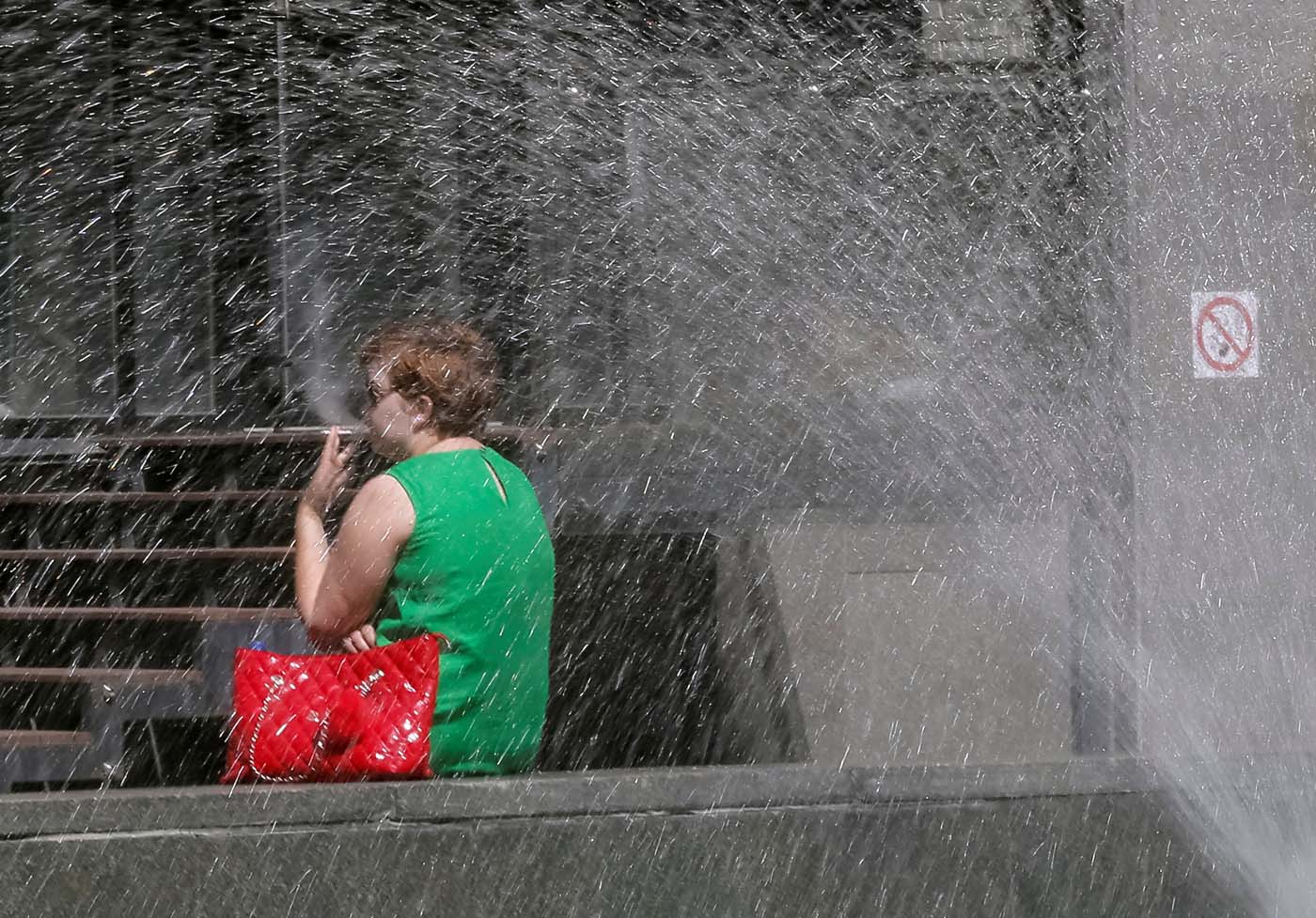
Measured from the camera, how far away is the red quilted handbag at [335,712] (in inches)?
142

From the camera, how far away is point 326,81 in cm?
769

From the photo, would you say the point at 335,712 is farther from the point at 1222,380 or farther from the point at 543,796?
the point at 1222,380

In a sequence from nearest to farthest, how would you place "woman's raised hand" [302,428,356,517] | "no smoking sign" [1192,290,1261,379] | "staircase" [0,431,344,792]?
"woman's raised hand" [302,428,356,517]
"no smoking sign" [1192,290,1261,379]
"staircase" [0,431,344,792]

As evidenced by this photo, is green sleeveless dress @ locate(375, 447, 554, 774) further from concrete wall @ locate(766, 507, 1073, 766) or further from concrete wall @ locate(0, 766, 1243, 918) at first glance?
concrete wall @ locate(766, 507, 1073, 766)

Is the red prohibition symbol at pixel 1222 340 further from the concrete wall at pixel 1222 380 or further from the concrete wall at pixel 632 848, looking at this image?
the concrete wall at pixel 632 848

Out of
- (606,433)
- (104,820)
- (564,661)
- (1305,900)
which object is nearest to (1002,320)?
(606,433)

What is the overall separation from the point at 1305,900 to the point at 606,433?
3478 millimetres

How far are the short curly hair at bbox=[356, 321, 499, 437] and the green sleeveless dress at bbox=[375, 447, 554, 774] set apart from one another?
12 centimetres

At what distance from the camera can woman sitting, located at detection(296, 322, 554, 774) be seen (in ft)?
12.4

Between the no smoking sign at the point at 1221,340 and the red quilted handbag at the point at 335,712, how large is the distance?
9.11 feet

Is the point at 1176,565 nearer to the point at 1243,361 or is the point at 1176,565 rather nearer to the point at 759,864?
the point at 1243,361

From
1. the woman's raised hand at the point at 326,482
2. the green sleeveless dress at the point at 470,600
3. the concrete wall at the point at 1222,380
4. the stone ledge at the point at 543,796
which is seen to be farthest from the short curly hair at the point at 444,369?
the concrete wall at the point at 1222,380

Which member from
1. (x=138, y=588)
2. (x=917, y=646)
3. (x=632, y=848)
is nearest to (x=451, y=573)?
(x=632, y=848)

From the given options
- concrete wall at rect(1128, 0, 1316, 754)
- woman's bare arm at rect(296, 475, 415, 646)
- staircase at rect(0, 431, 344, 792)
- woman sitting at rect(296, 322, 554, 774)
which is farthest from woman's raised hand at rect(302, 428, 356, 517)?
concrete wall at rect(1128, 0, 1316, 754)
